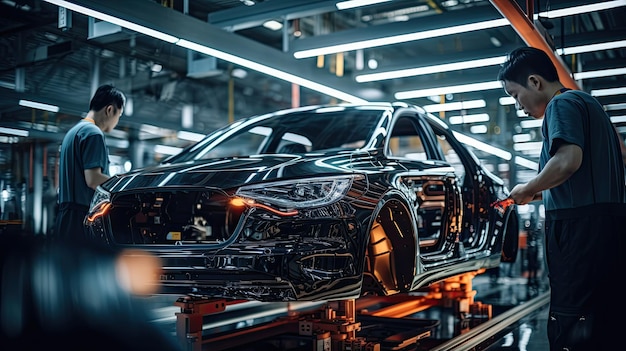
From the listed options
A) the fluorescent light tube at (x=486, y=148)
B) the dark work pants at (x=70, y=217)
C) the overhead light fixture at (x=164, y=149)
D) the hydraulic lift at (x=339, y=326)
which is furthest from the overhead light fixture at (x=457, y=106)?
the dark work pants at (x=70, y=217)

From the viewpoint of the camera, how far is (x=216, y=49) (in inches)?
205

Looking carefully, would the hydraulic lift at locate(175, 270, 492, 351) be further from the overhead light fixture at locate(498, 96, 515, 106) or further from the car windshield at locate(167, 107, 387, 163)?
the overhead light fixture at locate(498, 96, 515, 106)

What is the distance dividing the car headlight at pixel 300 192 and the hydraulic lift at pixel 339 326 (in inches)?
34.2

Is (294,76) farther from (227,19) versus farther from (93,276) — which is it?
(93,276)

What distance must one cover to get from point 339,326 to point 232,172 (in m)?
1.12

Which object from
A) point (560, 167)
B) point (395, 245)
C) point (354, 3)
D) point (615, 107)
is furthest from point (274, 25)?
point (560, 167)

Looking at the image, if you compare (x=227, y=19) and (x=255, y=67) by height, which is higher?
(x=227, y=19)

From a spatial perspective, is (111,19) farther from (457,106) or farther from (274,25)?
(457,106)

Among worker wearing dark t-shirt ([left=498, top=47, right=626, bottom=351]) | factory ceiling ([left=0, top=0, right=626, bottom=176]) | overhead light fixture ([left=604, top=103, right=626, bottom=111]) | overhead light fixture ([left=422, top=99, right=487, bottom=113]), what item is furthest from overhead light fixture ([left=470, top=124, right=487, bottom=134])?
worker wearing dark t-shirt ([left=498, top=47, right=626, bottom=351])

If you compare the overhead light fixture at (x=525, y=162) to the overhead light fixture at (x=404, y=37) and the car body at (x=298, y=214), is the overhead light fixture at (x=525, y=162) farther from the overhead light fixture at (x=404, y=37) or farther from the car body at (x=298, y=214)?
the car body at (x=298, y=214)

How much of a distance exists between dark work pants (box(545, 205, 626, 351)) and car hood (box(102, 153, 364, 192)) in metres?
1.14

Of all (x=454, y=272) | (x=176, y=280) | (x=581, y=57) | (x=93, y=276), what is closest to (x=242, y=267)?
(x=176, y=280)

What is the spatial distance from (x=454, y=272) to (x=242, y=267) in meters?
2.00

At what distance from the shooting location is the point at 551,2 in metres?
5.51
